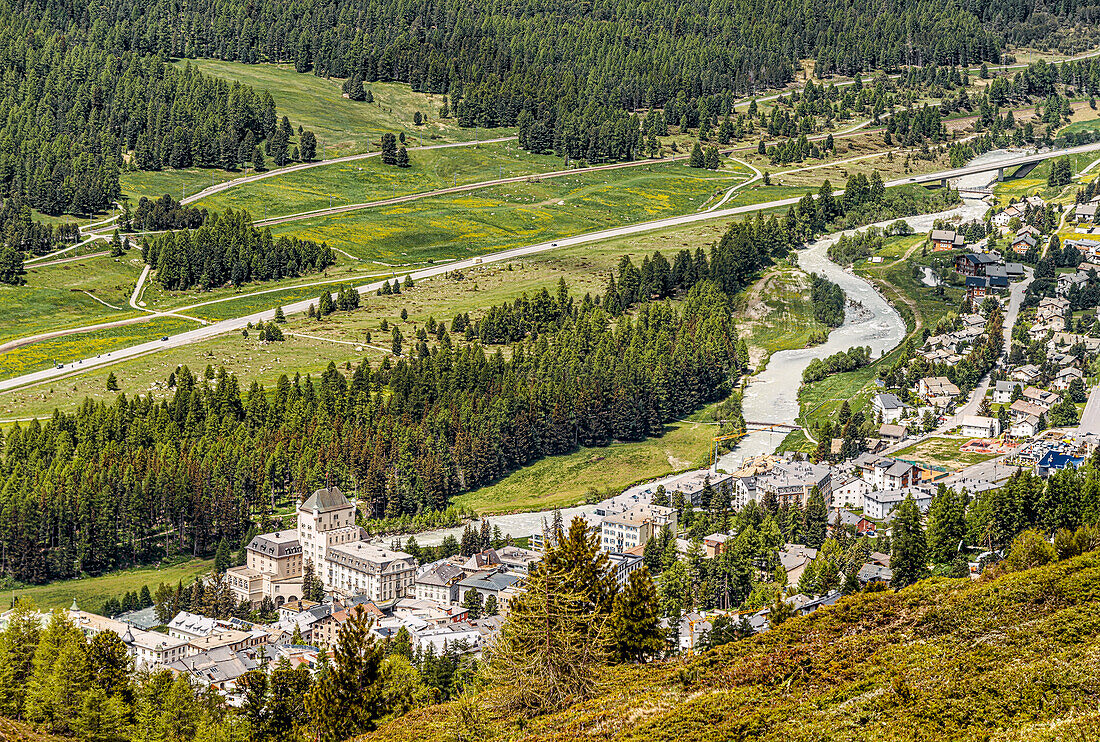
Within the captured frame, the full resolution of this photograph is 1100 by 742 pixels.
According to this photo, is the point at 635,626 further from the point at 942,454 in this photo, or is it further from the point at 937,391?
the point at 937,391

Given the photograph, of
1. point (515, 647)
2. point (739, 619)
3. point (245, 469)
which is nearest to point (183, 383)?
point (245, 469)

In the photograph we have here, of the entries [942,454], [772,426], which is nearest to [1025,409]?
[942,454]

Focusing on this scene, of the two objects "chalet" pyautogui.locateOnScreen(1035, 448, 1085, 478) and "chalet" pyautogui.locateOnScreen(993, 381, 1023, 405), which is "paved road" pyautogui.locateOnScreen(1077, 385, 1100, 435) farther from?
"chalet" pyautogui.locateOnScreen(1035, 448, 1085, 478)

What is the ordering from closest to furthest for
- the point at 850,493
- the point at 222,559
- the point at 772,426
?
the point at 222,559
the point at 850,493
the point at 772,426

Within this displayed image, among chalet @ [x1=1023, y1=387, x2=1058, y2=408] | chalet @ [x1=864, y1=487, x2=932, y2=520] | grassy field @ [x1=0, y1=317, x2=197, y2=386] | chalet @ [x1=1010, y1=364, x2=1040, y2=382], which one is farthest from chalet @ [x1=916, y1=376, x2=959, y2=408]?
grassy field @ [x1=0, y1=317, x2=197, y2=386]

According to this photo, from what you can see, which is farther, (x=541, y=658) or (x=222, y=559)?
(x=222, y=559)

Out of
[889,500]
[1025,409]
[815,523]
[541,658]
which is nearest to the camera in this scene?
[541,658]

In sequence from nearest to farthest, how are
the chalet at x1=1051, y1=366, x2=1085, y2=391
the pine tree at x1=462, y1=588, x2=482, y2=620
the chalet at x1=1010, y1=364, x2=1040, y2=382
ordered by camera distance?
1. the pine tree at x1=462, y1=588, x2=482, y2=620
2. the chalet at x1=1051, y1=366, x2=1085, y2=391
3. the chalet at x1=1010, y1=364, x2=1040, y2=382
